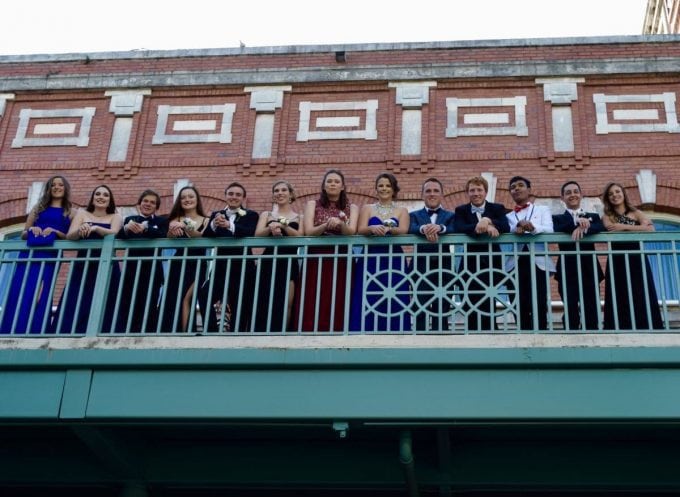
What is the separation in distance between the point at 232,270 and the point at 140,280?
0.84 m

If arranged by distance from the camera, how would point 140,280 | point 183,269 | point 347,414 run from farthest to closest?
point 140,280, point 183,269, point 347,414

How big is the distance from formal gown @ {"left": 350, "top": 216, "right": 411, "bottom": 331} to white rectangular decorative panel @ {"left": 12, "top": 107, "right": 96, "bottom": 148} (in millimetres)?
6738

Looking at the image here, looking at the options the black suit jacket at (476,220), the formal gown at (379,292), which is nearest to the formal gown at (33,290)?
the formal gown at (379,292)

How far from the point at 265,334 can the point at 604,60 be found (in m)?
7.64

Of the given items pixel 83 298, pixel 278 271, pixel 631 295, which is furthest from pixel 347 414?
pixel 83 298

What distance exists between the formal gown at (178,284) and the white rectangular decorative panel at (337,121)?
4.84 m

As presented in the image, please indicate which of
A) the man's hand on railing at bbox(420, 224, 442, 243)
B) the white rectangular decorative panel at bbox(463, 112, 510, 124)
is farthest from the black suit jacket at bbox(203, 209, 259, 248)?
the white rectangular decorative panel at bbox(463, 112, 510, 124)

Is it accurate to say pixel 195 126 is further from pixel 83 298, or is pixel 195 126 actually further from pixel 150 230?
pixel 83 298

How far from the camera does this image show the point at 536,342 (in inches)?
332

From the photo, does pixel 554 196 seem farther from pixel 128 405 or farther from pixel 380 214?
pixel 128 405

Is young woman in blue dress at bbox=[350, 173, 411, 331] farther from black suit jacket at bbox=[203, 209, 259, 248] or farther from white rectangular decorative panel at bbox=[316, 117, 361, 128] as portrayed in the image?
white rectangular decorative panel at bbox=[316, 117, 361, 128]

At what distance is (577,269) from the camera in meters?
8.73

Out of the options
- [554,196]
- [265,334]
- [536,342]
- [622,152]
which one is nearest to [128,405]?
[265,334]
